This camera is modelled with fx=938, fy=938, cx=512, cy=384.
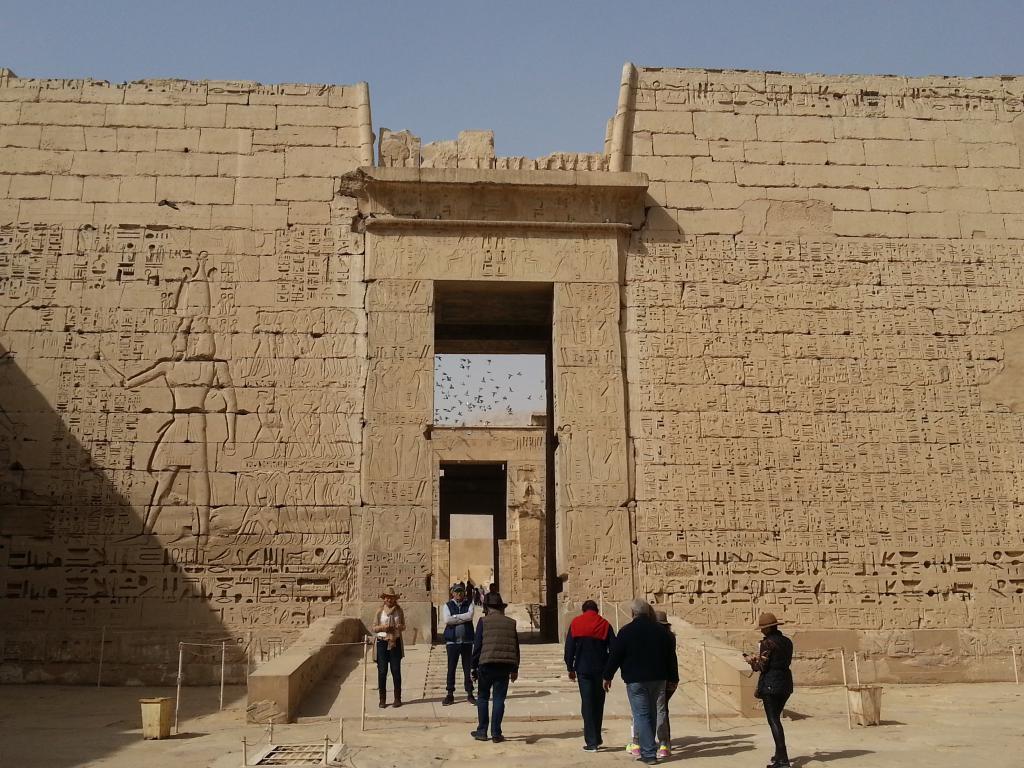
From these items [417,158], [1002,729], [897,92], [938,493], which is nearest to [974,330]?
[938,493]

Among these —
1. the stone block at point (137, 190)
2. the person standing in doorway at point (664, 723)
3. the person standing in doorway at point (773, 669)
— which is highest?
the stone block at point (137, 190)

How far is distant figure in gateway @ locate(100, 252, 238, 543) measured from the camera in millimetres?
9172

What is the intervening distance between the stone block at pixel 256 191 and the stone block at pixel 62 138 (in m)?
1.72

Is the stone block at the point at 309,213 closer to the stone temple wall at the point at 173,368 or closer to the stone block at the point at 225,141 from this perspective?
the stone temple wall at the point at 173,368

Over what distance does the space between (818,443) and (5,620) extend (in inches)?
319

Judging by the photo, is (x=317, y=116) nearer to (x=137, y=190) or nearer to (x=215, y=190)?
(x=215, y=190)

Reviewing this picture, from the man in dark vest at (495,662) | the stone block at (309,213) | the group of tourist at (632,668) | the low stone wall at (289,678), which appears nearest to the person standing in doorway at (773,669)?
the group of tourist at (632,668)

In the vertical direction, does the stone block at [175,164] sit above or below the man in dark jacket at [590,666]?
above

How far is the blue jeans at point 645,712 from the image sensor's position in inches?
203

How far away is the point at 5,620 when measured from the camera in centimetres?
881

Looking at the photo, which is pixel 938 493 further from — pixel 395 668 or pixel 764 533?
pixel 395 668

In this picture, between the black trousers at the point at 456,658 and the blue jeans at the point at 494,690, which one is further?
the black trousers at the point at 456,658

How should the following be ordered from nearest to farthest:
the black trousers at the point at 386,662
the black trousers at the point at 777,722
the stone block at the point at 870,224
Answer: the black trousers at the point at 777,722, the black trousers at the point at 386,662, the stone block at the point at 870,224

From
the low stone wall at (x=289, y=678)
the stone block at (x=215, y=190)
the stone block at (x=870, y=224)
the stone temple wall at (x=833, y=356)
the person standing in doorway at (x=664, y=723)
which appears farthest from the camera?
the stone block at (x=870, y=224)
